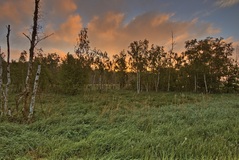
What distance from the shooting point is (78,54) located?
22859 millimetres

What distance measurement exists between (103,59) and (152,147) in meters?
25.7

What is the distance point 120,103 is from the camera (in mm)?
13094

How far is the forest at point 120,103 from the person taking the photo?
3656 millimetres

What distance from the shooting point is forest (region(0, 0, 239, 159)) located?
12.0 feet

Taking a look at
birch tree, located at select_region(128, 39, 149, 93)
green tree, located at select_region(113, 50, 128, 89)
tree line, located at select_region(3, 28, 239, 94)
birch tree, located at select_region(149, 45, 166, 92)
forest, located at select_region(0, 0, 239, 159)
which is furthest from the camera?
green tree, located at select_region(113, 50, 128, 89)

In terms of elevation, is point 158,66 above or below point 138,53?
below

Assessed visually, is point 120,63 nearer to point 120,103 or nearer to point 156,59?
point 156,59

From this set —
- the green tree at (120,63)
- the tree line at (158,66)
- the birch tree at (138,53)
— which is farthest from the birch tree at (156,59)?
the green tree at (120,63)

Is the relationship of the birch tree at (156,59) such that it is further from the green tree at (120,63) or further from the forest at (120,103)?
the green tree at (120,63)

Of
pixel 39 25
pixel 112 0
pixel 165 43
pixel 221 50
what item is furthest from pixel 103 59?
pixel 39 25

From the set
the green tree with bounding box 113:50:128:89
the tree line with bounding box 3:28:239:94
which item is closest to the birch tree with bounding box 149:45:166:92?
the tree line with bounding box 3:28:239:94

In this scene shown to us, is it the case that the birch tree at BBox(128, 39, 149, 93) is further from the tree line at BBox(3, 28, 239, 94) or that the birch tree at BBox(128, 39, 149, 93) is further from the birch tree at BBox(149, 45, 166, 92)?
the birch tree at BBox(149, 45, 166, 92)

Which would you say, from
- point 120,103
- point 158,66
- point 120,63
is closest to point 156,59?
point 158,66

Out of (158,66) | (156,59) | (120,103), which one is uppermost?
(156,59)
